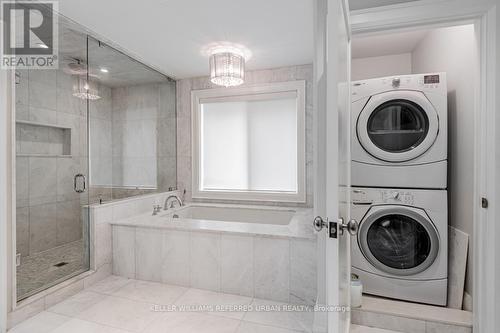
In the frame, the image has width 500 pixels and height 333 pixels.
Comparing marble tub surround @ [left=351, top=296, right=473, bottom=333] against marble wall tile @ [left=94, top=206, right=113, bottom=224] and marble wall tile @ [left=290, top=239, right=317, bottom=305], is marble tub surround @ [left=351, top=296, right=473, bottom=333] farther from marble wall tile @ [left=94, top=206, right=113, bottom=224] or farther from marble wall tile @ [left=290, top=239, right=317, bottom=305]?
marble wall tile @ [left=94, top=206, right=113, bottom=224]

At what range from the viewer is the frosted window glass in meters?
3.23

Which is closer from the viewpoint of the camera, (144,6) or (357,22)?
(357,22)

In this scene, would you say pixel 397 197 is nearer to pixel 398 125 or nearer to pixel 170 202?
pixel 398 125

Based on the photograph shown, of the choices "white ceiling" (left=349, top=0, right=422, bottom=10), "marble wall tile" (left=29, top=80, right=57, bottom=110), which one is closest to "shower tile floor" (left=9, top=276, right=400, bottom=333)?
"marble wall tile" (left=29, top=80, right=57, bottom=110)

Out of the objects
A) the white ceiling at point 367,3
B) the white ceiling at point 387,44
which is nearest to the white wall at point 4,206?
the white ceiling at point 367,3

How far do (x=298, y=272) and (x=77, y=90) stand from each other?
2450 millimetres

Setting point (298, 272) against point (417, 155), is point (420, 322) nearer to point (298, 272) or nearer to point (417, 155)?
point (298, 272)

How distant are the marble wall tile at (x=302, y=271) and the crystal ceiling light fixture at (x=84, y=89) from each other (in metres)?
2.27

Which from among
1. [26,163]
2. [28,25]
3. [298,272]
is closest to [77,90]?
[28,25]

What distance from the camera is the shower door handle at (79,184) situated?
2.26 meters

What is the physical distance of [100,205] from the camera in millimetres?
2352

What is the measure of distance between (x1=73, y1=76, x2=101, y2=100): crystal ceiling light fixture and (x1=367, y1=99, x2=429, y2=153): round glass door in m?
2.53

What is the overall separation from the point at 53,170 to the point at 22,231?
1.71 feet

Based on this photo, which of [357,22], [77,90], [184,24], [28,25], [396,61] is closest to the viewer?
[357,22]
